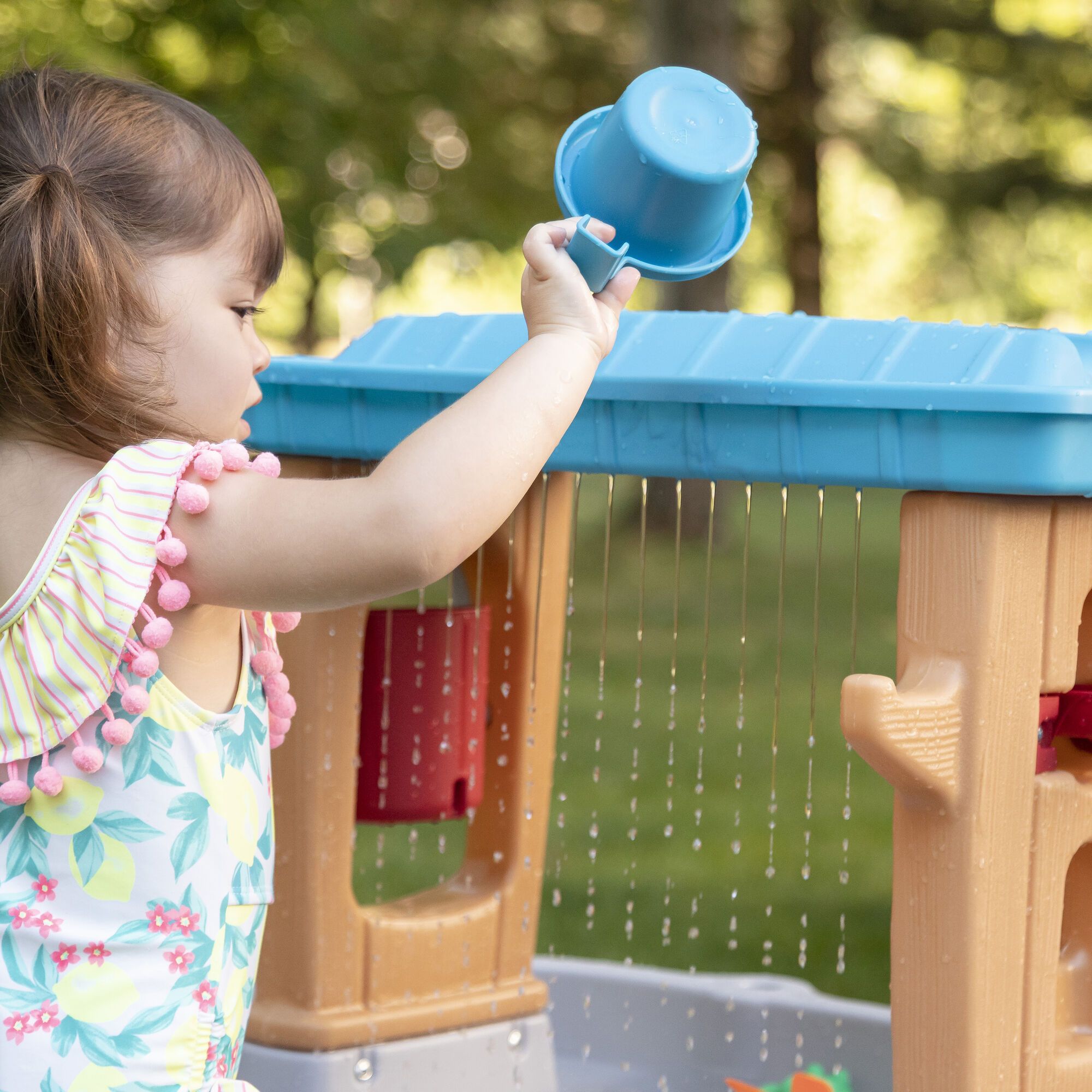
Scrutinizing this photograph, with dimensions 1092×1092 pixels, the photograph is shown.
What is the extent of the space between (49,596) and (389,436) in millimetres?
760

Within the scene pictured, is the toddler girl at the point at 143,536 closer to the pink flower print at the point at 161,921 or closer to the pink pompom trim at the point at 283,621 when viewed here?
the pink flower print at the point at 161,921

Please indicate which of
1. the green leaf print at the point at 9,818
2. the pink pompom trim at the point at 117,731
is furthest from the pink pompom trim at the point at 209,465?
the green leaf print at the point at 9,818

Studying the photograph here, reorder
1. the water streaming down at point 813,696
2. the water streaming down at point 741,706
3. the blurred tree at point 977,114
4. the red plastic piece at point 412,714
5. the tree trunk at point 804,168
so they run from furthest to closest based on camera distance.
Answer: the tree trunk at point 804,168, the blurred tree at point 977,114, the red plastic piece at point 412,714, the water streaming down at point 741,706, the water streaming down at point 813,696

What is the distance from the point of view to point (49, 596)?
3.81ft

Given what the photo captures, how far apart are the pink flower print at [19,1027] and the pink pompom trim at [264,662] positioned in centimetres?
35

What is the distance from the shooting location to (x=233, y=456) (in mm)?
1175

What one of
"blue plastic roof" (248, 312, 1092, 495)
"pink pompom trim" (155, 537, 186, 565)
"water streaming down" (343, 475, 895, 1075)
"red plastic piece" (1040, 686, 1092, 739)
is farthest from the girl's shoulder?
"red plastic piece" (1040, 686, 1092, 739)

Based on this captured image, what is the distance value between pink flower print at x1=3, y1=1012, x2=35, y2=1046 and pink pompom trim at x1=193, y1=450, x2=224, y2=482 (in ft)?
1.51

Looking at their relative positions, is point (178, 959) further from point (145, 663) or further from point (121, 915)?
point (145, 663)

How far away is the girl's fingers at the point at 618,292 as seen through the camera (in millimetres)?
1270

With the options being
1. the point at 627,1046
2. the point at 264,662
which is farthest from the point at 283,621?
the point at 627,1046

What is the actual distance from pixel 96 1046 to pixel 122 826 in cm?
17

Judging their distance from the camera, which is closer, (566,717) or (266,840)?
(266,840)

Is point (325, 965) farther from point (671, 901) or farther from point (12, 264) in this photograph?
point (671, 901)
